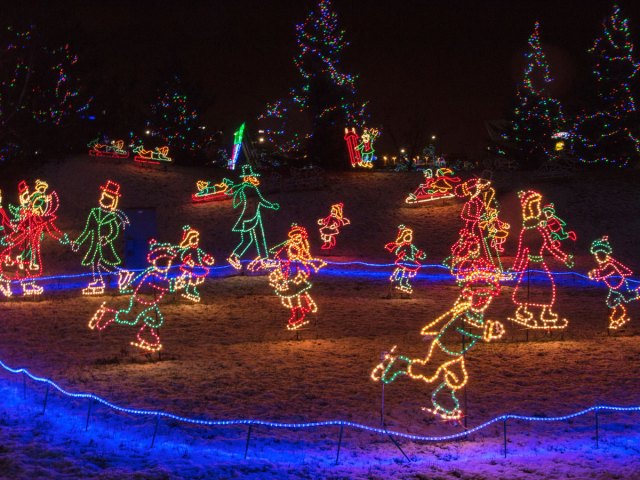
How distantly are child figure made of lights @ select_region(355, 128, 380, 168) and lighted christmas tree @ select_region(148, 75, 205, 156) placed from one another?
1361 cm

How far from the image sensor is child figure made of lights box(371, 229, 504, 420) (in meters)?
8.66

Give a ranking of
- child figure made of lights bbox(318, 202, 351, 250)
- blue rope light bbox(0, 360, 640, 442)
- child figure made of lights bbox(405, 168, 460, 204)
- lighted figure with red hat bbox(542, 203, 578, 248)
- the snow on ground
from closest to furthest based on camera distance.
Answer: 1. the snow on ground
2. blue rope light bbox(0, 360, 640, 442)
3. lighted figure with red hat bbox(542, 203, 578, 248)
4. child figure made of lights bbox(318, 202, 351, 250)
5. child figure made of lights bbox(405, 168, 460, 204)

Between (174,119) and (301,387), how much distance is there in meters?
34.9

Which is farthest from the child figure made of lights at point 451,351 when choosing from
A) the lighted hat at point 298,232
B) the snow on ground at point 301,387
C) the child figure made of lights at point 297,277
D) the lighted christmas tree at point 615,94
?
the lighted christmas tree at point 615,94

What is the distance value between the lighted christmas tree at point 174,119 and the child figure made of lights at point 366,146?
44.6 ft

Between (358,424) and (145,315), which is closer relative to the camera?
(358,424)

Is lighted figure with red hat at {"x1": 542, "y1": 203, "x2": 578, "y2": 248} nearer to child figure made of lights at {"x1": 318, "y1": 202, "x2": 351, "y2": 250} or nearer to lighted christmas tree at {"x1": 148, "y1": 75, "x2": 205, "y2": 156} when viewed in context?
child figure made of lights at {"x1": 318, "y1": 202, "x2": 351, "y2": 250}

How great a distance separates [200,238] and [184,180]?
26.6 feet

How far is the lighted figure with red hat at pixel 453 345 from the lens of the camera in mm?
8672

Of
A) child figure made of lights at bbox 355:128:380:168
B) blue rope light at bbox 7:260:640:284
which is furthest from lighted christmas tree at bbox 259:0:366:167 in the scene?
blue rope light at bbox 7:260:640:284

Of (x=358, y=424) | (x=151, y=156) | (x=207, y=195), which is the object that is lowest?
(x=358, y=424)

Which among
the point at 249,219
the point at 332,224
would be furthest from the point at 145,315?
the point at 249,219

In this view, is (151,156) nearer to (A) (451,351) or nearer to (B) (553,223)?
(B) (553,223)

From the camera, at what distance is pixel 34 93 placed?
35.7 m
